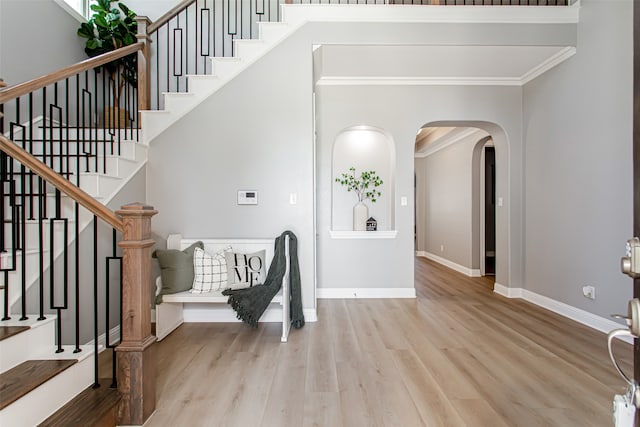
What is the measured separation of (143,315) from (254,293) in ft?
3.48

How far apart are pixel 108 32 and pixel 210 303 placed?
11.3ft

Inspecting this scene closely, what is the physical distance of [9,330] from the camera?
164cm

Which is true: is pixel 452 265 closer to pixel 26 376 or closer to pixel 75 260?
pixel 75 260

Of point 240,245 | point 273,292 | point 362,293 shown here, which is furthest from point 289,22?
point 362,293

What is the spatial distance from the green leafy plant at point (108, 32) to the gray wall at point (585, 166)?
4939 millimetres

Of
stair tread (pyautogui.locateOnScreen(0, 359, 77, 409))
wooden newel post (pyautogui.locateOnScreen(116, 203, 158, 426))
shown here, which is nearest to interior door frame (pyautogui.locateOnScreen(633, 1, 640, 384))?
wooden newel post (pyautogui.locateOnScreen(116, 203, 158, 426))

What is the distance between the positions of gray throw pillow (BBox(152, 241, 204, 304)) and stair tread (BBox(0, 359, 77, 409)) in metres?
1.13

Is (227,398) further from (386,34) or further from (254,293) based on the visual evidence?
(386,34)

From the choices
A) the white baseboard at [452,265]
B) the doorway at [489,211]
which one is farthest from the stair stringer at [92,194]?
the doorway at [489,211]

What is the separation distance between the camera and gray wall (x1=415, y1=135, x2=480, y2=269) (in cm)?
556

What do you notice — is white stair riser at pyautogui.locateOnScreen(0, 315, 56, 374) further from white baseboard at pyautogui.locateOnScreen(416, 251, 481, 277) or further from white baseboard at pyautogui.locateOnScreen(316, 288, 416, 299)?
white baseboard at pyautogui.locateOnScreen(416, 251, 481, 277)

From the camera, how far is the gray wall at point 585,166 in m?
2.77

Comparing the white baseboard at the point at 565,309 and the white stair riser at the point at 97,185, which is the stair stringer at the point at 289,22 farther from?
the white baseboard at the point at 565,309

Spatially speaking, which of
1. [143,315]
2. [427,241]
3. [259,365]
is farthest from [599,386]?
[427,241]
